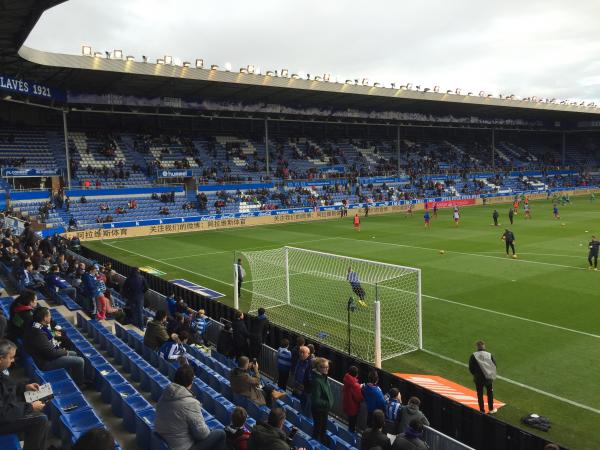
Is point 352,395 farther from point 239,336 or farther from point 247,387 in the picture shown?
point 239,336

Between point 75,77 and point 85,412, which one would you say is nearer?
point 85,412

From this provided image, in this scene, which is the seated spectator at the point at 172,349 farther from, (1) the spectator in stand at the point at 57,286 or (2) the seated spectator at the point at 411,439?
(1) the spectator in stand at the point at 57,286

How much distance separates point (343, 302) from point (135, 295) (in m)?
7.55

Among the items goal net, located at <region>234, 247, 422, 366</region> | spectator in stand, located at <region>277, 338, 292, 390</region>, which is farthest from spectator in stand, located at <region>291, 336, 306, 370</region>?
goal net, located at <region>234, 247, 422, 366</region>

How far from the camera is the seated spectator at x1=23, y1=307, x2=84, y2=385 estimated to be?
7.67m

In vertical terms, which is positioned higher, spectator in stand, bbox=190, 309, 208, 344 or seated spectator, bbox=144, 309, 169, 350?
seated spectator, bbox=144, 309, 169, 350

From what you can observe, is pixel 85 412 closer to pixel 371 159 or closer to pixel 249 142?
pixel 249 142

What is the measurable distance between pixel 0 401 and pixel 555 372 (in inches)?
432

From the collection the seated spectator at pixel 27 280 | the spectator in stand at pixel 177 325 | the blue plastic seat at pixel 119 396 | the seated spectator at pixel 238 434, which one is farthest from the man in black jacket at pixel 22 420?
the seated spectator at pixel 27 280

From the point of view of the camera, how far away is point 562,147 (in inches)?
3511

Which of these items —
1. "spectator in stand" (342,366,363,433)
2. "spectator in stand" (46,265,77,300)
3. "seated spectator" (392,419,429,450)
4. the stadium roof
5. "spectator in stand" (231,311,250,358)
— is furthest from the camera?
the stadium roof

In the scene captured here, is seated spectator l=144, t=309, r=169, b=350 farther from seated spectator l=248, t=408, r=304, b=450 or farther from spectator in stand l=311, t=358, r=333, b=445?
seated spectator l=248, t=408, r=304, b=450

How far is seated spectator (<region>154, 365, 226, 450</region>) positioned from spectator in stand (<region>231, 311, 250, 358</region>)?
15.9ft

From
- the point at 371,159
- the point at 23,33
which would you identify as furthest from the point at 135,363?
the point at 371,159
